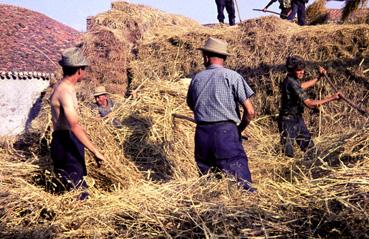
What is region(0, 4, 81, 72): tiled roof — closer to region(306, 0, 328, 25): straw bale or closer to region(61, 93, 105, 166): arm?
region(306, 0, 328, 25): straw bale

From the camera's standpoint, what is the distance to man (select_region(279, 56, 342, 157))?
6613 mm

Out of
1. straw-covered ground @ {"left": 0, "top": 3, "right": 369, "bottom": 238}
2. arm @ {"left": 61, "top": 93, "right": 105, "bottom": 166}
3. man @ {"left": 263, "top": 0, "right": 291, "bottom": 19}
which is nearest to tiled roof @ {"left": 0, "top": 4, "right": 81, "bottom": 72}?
man @ {"left": 263, "top": 0, "right": 291, "bottom": 19}

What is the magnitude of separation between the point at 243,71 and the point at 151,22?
9.90 ft

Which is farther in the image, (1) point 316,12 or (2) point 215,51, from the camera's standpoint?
(1) point 316,12

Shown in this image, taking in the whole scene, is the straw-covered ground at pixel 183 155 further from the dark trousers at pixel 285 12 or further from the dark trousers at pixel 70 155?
the dark trousers at pixel 285 12

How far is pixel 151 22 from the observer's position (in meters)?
12.0

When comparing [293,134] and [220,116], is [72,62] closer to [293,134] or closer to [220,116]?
[220,116]

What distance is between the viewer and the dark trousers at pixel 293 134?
6.70 m

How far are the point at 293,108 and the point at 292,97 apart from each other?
13cm

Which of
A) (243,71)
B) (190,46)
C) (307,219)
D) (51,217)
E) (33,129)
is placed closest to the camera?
(307,219)

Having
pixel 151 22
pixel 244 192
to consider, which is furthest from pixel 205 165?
pixel 151 22

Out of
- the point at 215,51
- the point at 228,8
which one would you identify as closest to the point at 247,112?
the point at 215,51

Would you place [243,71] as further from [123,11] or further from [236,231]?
[236,231]

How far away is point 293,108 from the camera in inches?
266
